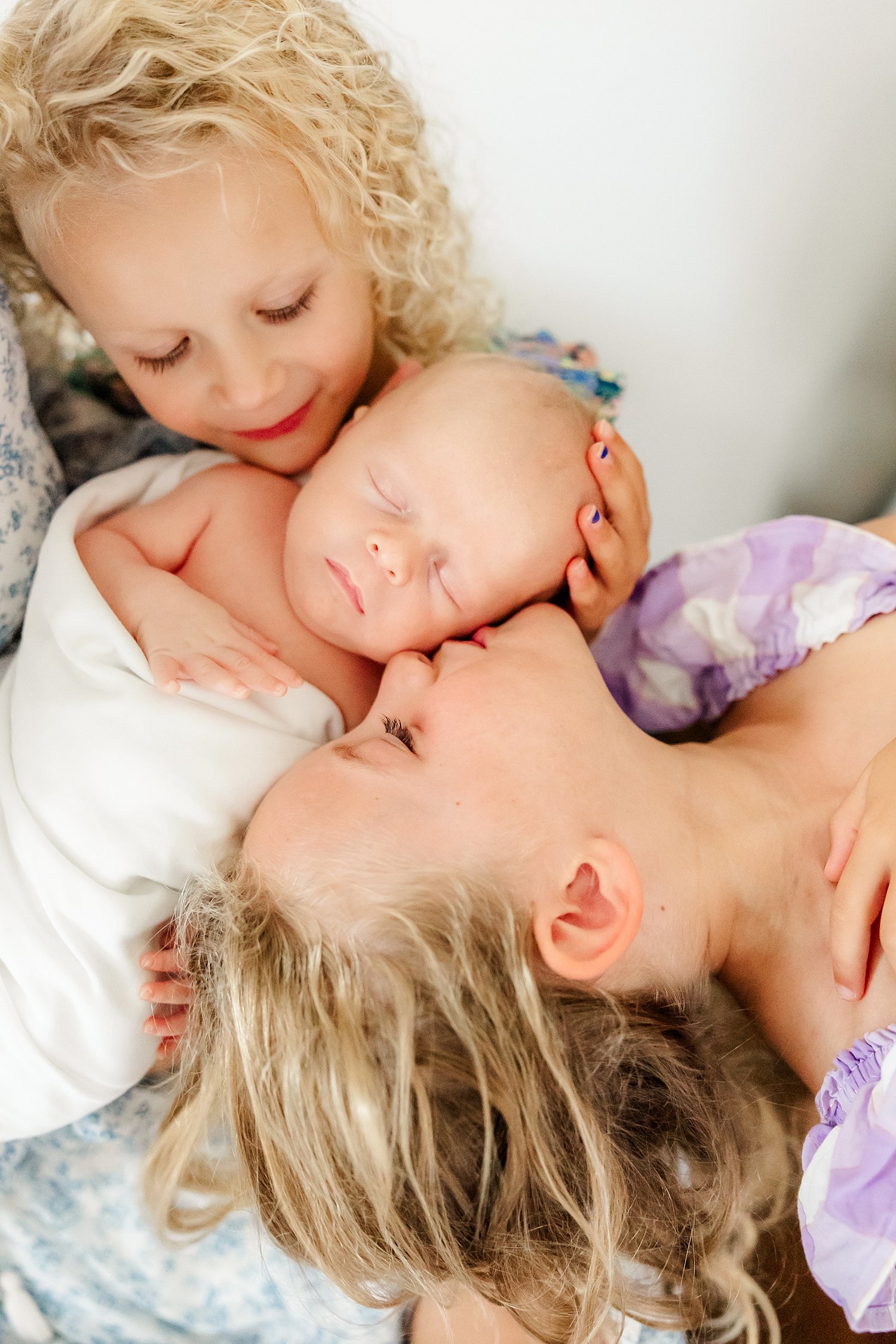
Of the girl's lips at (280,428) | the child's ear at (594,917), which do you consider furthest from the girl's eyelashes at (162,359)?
the child's ear at (594,917)

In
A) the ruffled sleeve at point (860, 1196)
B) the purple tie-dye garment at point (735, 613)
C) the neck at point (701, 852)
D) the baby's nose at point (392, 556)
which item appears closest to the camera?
the ruffled sleeve at point (860, 1196)

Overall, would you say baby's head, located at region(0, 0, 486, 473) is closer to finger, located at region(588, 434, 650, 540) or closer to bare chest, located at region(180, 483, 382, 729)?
bare chest, located at region(180, 483, 382, 729)

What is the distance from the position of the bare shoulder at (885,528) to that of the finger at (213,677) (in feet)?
2.38

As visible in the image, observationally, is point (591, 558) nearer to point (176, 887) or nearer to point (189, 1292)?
point (176, 887)

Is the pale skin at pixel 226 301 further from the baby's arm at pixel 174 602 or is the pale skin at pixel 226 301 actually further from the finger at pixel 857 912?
the finger at pixel 857 912

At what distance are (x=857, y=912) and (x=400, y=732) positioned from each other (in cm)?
41

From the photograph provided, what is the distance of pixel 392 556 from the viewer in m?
0.92

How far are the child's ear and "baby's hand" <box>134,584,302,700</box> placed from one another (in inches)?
12.9

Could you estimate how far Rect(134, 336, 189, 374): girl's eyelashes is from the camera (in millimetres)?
988

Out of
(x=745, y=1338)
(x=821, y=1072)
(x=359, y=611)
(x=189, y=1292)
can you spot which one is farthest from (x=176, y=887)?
(x=745, y=1338)

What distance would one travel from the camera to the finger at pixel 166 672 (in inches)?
34.0

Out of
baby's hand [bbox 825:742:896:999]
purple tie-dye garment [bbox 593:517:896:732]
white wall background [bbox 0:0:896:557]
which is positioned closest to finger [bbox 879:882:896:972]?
baby's hand [bbox 825:742:896:999]

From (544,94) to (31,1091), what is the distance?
123cm

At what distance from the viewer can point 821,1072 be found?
860mm
